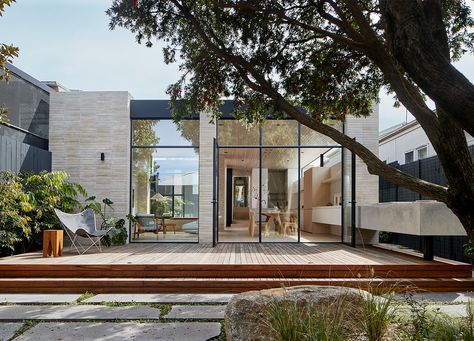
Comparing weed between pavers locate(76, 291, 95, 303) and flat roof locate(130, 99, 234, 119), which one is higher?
flat roof locate(130, 99, 234, 119)

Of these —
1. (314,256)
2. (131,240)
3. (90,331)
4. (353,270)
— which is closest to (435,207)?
(353,270)

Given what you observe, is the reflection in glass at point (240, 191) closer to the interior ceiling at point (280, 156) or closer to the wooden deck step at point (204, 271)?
the interior ceiling at point (280, 156)

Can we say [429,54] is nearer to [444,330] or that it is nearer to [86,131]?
[444,330]

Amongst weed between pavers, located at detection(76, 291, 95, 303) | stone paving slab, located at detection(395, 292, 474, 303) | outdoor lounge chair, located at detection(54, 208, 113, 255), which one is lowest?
stone paving slab, located at detection(395, 292, 474, 303)

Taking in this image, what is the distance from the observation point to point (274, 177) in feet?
34.0

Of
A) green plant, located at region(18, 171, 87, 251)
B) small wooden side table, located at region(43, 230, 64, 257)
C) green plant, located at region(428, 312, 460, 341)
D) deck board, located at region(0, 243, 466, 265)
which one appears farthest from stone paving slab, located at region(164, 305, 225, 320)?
green plant, located at region(18, 171, 87, 251)

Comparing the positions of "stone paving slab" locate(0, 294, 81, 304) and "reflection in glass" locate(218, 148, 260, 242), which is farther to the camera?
"reflection in glass" locate(218, 148, 260, 242)

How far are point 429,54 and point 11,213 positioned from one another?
23.3ft

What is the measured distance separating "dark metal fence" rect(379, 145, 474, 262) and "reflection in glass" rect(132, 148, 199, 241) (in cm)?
524

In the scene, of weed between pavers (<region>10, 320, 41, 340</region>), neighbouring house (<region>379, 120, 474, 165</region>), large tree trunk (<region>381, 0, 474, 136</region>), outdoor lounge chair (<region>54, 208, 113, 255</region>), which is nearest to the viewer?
large tree trunk (<region>381, 0, 474, 136</region>)

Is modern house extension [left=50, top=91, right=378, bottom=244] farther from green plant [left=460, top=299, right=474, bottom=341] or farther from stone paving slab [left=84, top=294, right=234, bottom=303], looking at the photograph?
green plant [left=460, top=299, right=474, bottom=341]

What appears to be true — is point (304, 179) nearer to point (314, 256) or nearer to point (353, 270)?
point (314, 256)

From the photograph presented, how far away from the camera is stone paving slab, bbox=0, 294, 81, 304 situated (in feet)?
17.7

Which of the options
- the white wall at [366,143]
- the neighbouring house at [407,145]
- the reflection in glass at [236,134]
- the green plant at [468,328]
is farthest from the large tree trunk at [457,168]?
the neighbouring house at [407,145]
